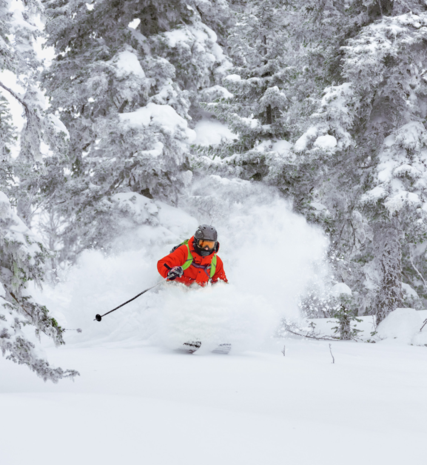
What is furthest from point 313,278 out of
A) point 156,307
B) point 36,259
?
point 36,259

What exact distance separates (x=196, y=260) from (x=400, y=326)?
5048mm

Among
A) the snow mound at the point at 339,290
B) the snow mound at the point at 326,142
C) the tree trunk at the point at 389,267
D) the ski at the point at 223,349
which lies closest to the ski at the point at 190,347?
the ski at the point at 223,349

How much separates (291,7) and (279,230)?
6.74m

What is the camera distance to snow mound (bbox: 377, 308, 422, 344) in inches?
375

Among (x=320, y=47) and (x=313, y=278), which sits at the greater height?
(x=320, y=47)

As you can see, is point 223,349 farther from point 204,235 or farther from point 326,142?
point 326,142

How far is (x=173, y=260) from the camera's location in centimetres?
736

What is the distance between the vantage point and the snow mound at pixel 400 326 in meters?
9.52

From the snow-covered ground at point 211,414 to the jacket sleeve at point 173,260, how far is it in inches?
69.9

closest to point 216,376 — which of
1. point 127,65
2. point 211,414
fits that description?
point 211,414

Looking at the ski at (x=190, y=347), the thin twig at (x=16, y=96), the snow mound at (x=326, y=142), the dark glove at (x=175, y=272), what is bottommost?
the ski at (x=190, y=347)

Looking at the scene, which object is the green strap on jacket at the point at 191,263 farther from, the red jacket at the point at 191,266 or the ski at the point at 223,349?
the ski at the point at 223,349

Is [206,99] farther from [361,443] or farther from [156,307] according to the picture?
[361,443]

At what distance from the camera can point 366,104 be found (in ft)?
36.4
